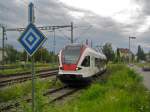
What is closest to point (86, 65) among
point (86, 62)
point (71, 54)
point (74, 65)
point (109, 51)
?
point (86, 62)

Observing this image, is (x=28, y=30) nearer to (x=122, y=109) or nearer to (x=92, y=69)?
(x=122, y=109)

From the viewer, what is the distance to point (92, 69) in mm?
25562

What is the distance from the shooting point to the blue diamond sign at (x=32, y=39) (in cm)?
907

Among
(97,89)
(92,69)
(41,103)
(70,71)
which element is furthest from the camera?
(92,69)

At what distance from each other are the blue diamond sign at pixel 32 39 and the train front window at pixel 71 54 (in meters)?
14.0

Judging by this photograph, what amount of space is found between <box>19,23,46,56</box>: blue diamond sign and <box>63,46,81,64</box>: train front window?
13969 millimetres

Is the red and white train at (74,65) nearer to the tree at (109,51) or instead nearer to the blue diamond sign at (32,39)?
the blue diamond sign at (32,39)

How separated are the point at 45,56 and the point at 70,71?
294 feet

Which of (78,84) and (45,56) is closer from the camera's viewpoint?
(78,84)

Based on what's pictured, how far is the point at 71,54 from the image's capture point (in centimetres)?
2353

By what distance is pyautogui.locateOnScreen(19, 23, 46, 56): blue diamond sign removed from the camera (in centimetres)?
907

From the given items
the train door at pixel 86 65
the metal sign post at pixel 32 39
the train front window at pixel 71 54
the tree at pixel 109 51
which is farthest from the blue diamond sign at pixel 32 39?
the tree at pixel 109 51

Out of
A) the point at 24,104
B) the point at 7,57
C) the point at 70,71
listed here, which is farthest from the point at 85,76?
the point at 7,57

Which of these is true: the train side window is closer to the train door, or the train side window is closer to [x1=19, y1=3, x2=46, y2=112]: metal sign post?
the train door
